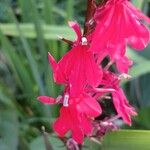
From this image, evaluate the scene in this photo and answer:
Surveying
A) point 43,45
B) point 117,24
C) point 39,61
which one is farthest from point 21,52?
point 117,24

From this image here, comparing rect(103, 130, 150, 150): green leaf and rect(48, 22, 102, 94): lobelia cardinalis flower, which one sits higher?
rect(48, 22, 102, 94): lobelia cardinalis flower

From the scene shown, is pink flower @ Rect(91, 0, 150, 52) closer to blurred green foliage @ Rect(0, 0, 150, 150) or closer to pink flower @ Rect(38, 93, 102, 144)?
pink flower @ Rect(38, 93, 102, 144)

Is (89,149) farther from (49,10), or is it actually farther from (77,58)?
(49,10)

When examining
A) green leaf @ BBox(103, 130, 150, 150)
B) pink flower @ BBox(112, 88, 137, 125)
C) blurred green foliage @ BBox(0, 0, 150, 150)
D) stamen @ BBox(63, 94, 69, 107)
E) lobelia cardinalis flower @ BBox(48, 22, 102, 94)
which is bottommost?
blurred green foliage @ BBox(0, 0, 150, 150)

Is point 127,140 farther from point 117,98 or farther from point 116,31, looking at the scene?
point 116,31

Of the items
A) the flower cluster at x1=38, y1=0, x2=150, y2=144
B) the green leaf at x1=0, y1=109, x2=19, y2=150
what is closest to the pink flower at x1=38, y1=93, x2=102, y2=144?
the flower cluster at x1=38, y1=0, x2=150, y2=144

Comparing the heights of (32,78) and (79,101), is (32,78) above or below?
below
